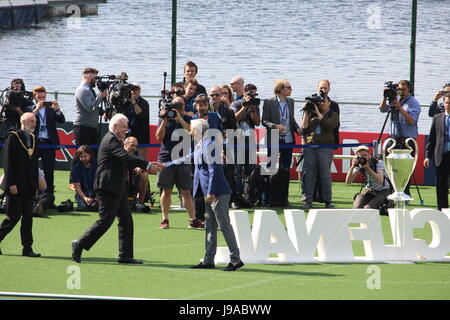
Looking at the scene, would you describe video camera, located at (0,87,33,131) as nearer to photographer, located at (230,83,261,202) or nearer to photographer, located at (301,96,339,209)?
photographer, located at (230,83,261,202)

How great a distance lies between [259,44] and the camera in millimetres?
52562

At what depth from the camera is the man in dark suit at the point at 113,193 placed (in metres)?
12.0

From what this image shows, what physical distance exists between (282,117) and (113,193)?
584 centimetres

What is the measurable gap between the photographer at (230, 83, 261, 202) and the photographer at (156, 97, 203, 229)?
1.83 m

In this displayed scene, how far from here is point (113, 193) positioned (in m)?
12.0

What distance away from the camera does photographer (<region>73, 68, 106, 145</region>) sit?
16828mm

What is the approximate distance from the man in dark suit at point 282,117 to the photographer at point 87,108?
2.76m

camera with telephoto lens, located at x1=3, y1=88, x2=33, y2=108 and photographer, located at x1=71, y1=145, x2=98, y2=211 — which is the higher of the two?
camera with telephoto lens, located at x1=3, y1=88, x2=33, y2=108

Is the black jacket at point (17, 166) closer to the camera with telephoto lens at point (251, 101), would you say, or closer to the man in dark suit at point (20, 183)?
the man in dark suit at point (20, 183)

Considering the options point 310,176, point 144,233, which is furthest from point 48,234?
point 310,176

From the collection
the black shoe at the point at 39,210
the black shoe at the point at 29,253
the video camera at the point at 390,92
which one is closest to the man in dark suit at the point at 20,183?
the black shoe at the point at 29,253

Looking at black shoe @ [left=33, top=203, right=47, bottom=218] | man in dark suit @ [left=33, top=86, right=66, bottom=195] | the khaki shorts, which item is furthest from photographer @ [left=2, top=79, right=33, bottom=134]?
the khaki shorts

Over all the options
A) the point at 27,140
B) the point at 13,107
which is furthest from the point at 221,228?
the point at 13,107

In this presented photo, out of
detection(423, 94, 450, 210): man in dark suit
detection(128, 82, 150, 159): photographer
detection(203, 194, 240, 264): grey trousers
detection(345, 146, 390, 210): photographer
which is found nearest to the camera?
detection(203, 194, 240, 264): grey trousers
